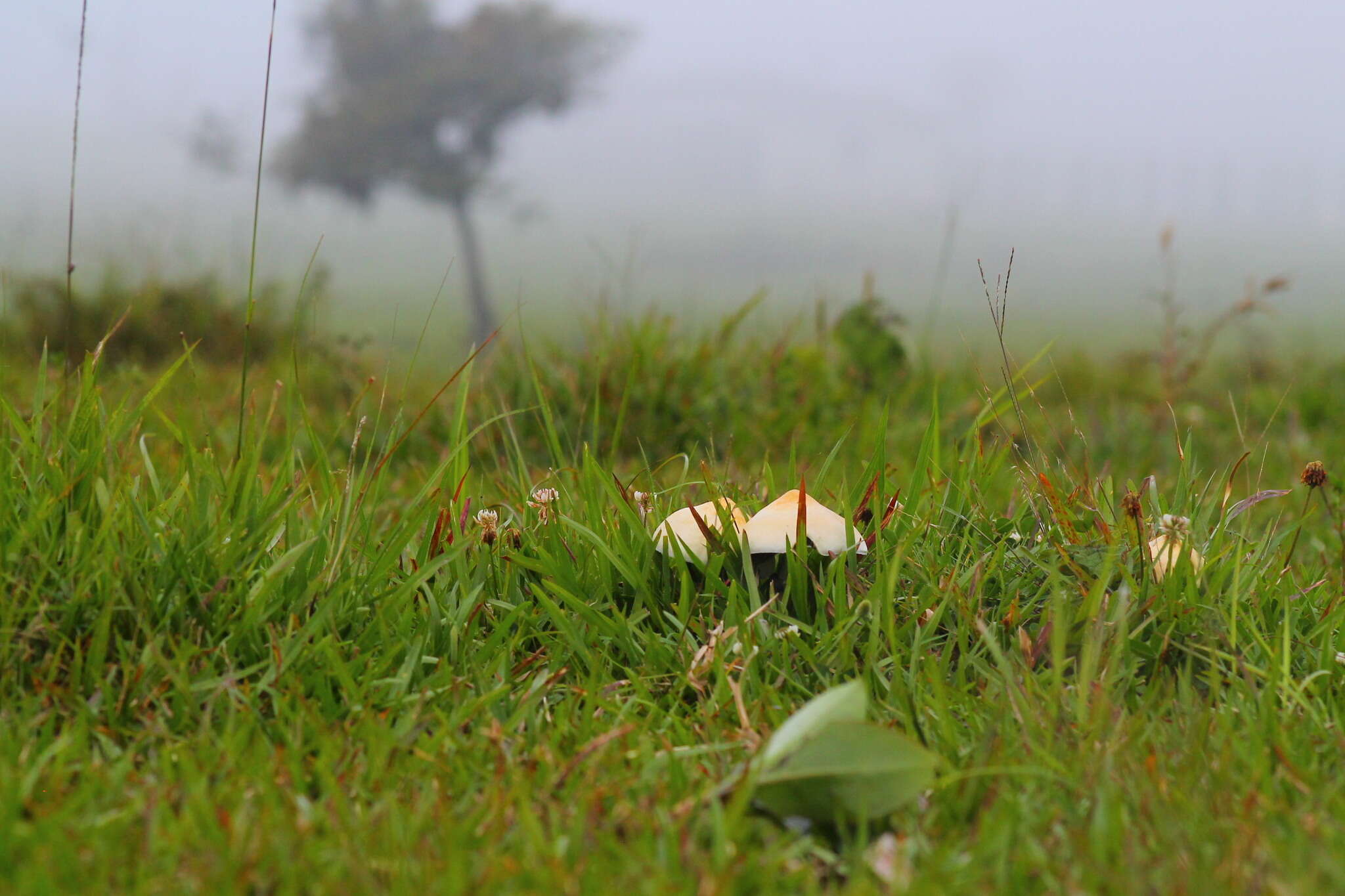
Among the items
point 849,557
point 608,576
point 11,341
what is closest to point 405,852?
point 608,576

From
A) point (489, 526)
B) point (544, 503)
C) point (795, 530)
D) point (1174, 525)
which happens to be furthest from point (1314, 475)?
point (489, 526)

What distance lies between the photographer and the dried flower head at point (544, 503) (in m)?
2.19

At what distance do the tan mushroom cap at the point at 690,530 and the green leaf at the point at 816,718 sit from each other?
21.9 inches

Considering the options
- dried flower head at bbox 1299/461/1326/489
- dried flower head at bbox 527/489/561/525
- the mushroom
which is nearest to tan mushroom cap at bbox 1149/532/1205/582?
the mushroom

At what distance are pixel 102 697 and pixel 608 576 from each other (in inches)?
32.9

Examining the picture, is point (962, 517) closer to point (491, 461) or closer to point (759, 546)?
point (759, 546)

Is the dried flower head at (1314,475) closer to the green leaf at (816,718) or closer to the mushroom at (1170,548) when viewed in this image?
the mushroom at (1170,548)

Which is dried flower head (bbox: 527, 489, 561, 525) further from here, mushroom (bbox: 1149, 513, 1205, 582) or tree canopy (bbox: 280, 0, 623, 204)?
tree canopy (bbox: 280, 0, 623, 204)

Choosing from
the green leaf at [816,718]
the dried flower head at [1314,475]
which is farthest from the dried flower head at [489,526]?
the dried flower head at [1314,475]

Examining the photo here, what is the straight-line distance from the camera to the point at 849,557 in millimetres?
1955

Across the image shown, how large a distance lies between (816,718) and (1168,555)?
35.5 inches

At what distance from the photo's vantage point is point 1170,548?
1.88 m

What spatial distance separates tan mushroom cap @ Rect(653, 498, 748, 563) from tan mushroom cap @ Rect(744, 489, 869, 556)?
6 cm

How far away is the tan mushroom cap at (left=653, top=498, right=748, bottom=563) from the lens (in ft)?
6.42
